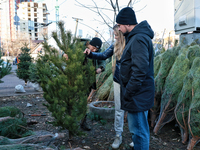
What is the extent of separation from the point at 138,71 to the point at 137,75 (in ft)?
0.14

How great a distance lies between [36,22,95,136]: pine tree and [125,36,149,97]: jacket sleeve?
816mm

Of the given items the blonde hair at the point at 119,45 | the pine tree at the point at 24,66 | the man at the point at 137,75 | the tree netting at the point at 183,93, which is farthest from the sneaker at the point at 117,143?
the pine tree at the point at 24,66

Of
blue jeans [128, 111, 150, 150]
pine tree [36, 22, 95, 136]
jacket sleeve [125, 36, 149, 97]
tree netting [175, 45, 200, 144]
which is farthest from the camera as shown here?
tree netting [175, 45, 200, 144]

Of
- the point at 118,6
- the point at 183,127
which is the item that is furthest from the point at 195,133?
the point at 118,6

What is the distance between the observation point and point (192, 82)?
3047 millimetres

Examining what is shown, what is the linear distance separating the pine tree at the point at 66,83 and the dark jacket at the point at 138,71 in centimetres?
70

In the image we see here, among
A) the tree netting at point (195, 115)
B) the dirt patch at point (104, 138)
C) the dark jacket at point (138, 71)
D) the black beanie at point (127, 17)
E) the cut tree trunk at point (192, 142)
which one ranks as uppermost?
the black beanie at point (127, 17)

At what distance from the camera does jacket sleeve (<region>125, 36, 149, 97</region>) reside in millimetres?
2033

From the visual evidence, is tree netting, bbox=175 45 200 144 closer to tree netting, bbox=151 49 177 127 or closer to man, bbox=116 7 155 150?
tree netting, bbox=151 49 177 127

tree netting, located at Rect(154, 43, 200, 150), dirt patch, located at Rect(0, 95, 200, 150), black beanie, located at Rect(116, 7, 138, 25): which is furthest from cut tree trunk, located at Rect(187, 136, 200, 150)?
black beanie, located at Rect(116, 7, 138, 25)

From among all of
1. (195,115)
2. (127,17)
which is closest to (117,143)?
(195,115)

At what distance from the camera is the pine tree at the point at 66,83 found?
2615 mm

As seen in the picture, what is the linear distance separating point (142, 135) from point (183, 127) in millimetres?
1252

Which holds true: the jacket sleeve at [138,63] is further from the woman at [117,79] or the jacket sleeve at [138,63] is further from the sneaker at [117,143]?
the sneaker at [117,143]
